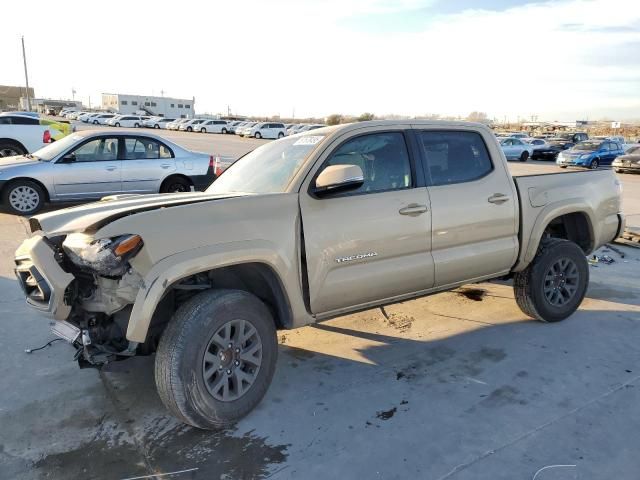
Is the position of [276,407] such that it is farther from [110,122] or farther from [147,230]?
[110,122]

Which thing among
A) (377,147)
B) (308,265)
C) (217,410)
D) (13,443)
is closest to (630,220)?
(377,147)

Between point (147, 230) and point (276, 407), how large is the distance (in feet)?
4.90

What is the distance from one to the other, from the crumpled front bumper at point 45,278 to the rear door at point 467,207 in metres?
2.63

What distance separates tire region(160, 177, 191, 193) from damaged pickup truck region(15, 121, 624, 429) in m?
6.18

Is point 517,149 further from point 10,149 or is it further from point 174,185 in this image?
point 10,149

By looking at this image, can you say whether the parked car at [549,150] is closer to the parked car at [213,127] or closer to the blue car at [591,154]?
the blue car at [591,154]

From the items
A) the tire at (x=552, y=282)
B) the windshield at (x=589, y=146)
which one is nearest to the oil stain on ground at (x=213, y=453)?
the tire at (x=552, y=282)

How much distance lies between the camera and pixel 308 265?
3.54 m

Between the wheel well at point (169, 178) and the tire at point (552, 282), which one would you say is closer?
the tire at point (552, 282)

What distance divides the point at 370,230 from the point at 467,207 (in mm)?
1046

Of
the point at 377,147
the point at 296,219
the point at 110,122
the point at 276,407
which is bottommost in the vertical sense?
the point at 276,407

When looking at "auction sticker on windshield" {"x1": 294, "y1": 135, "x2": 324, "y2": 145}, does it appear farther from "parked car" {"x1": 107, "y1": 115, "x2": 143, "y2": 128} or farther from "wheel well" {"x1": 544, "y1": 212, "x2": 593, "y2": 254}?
"parked car" {"x1": 107, "y1": 115, "x2": 143, "y2": 128}

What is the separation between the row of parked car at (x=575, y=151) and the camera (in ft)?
82.1

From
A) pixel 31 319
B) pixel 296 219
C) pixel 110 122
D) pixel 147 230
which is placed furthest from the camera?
pixel 110 122
